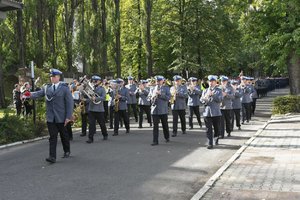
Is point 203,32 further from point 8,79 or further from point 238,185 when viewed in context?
point 238,185

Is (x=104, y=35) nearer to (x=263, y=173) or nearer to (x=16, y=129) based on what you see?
(x=16, y=129)

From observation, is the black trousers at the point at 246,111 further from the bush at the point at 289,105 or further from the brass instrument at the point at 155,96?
the brass instrument at the point at 155,96

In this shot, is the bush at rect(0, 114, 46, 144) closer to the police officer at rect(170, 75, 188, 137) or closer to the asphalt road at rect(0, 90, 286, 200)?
the asphalt road at rect(0, 90, 286, 200)

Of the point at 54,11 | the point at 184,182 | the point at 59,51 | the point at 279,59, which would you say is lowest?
the point at 184,182

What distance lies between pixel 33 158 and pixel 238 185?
16.9 ft

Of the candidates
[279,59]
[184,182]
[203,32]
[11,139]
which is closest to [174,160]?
[184,182]

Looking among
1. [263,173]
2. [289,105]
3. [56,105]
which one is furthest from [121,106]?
[263,173]

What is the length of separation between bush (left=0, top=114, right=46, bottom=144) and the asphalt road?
0.59 metres

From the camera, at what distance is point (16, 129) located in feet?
43.5

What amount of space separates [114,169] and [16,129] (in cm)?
540

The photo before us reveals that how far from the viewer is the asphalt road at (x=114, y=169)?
7109mm

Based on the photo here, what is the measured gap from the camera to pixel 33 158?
410 inches

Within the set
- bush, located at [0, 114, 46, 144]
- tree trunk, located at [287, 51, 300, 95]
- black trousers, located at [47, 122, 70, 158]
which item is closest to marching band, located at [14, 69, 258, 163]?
black trousers, located at [47, 122, 70, 158]

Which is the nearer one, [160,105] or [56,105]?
[56,105]
